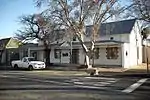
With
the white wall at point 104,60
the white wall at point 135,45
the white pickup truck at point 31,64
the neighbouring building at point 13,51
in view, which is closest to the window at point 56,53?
the neighbouring building at point 13,51

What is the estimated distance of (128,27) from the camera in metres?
40.4

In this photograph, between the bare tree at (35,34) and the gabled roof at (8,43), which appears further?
the gabled roof at (8,43)

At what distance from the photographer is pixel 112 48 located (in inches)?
1471

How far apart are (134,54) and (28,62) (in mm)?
15349

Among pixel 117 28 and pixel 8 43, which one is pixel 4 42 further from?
pixel 117 28

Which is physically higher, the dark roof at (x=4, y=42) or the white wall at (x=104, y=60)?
the dark roof at (x=4, y=42)

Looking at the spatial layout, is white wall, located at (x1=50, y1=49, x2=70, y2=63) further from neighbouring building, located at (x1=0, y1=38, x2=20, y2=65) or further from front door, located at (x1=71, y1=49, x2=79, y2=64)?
neighbouring building, located at (x1=0, y1=38, x2=20, y2=65)

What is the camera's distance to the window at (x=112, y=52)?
3697 cm

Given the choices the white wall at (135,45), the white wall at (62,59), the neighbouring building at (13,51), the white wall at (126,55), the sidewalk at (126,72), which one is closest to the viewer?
the sidewalk at (126,72)

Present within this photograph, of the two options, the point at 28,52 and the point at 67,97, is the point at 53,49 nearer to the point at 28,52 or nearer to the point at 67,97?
the point at 28,52

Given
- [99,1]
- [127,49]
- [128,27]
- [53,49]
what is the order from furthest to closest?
[53,49] → [128,27] → [127,49] → [99,1]

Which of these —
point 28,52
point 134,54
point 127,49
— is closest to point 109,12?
point 127,49

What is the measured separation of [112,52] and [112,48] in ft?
1.73

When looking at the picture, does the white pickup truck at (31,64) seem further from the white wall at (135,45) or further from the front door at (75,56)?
the white wall at (135,45)
